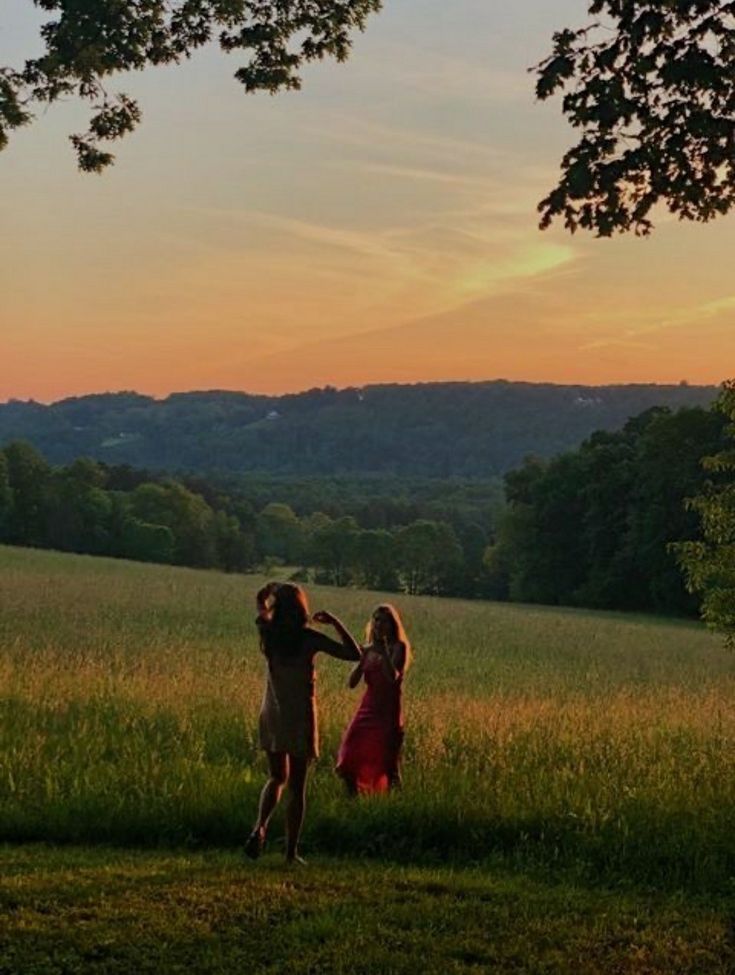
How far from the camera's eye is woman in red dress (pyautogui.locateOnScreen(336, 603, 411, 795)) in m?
9.59

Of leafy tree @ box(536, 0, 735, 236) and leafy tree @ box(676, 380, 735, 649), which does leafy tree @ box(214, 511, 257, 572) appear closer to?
leafy tree @ box(676, 380, 735, 649)

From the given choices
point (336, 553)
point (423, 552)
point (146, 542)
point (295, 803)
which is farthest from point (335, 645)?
point (336, 553)

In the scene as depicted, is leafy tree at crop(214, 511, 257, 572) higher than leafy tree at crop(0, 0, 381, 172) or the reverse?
the reverse

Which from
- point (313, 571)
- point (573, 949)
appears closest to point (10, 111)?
point (573, 949)

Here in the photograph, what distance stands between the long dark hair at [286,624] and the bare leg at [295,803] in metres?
0.72

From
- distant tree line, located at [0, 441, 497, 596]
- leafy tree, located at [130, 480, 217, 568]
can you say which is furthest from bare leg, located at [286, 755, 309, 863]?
leafy tree, located at [130, 480, 217, 568]

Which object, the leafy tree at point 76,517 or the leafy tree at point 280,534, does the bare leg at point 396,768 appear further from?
the leafy tree at point 280,534

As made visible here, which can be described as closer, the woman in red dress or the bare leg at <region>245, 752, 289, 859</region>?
the bare leg at <region>245, 752, 289, 859</region>

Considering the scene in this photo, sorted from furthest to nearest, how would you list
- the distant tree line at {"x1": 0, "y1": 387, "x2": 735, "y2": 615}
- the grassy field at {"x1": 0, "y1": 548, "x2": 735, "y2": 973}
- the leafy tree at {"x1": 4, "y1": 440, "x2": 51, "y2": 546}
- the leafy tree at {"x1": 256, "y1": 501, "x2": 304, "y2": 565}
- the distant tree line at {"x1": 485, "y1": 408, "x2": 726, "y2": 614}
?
the leafy tree at {"x1": 256, "y1": 501, "x2": 304, "y2": 565}
the leafy tree at {"x1": 4, "y1": 440, "x2": 51, "y2": 546}
the distant tree line at {"x1": 0, "y1": 387, "x2": 735, "y2": 615}
the distant tree line at {"x1": 485, "y1": 408, "x2": 726, "y2": 614}
the grassy field at {"x1": 0, "y1": 548, "x2": 735, "y2": 973}

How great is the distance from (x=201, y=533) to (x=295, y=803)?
9622cm

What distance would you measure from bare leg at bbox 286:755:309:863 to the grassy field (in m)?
0.20

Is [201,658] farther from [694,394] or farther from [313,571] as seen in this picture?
[694,394]

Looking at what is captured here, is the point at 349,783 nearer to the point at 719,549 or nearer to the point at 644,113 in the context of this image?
the point at 644,113

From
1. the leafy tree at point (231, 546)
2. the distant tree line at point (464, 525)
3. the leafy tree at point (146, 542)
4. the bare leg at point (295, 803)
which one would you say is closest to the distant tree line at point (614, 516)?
the distant tree line at point (464, 525)
